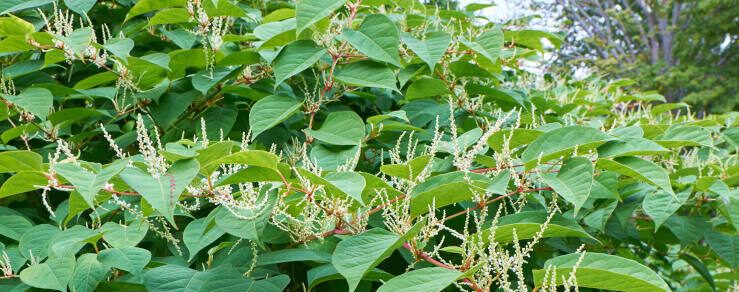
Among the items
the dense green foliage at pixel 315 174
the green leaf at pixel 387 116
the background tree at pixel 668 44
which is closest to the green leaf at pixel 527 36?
the dense green foliage at pixel 315 174

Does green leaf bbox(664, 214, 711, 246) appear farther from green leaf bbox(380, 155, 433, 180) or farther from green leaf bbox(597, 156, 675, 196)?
green leaf bbox(380, 155, 433, 180)

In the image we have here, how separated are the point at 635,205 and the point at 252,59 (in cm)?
116

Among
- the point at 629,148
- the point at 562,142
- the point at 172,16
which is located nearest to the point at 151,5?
the point at 172,16

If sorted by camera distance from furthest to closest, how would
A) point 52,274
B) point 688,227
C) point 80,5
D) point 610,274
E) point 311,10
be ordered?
point 80,5 < point 688,227 < point 311,10 < point 52,274 < point 610,274

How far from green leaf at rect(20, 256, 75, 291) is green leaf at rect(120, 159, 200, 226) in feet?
0.98

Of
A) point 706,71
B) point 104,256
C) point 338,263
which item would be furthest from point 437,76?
point 706,71

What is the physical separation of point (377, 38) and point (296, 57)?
225 mm

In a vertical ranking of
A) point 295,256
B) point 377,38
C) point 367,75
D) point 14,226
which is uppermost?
point 377,38

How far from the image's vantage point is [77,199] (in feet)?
3.40

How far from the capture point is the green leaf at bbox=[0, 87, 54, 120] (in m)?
1.45

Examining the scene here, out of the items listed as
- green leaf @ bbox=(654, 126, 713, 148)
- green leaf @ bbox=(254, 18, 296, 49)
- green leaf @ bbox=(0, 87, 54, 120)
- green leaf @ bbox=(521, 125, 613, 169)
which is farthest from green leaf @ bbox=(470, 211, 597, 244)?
green leaf @ bbox=(0, 87, 54, 120)

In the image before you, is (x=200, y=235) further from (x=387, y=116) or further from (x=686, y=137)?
(x=686, y=137)

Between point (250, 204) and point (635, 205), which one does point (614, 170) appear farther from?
point (250, 204)

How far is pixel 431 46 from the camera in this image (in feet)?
4.99
